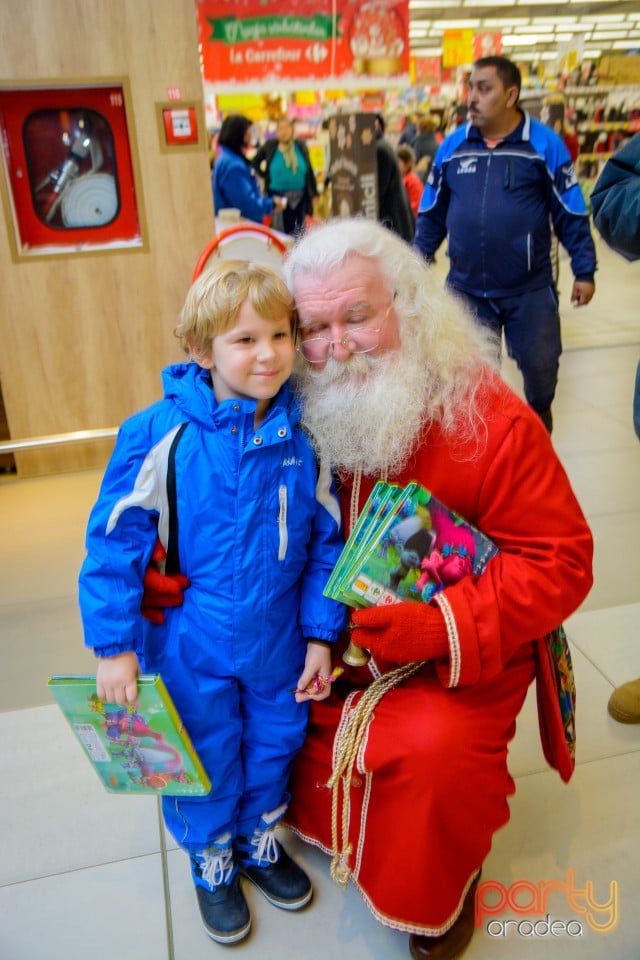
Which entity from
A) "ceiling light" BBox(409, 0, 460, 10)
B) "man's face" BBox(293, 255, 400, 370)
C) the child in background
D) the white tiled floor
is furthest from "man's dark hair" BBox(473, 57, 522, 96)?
"ceiling light" BBox(409, 0, 460, 10)

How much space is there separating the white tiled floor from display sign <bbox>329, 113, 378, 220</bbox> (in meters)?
3.11

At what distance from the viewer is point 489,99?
335 cm

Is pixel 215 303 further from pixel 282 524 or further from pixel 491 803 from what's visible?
pixel 491 803

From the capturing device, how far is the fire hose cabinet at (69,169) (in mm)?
3510

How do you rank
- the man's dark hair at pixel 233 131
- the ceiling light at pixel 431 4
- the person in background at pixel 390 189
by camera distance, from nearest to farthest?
the man's dark hair at pixel 233 131
the person in background at pixel 390 189
the ceiling light at pixel 431 4

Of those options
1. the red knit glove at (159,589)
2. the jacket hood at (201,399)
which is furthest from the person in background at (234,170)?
the red knit glove at (159,589)

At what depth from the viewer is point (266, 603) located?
1.48 m

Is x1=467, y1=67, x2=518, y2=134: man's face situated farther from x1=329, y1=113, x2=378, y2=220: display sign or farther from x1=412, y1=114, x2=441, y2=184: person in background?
x1=412, y1=114, x2=441, y2=184: person in background

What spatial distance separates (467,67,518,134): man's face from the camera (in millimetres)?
3326

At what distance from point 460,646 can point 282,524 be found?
407 millimetres

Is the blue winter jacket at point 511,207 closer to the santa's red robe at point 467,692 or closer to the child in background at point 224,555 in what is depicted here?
the santa's red robe at point 467,692

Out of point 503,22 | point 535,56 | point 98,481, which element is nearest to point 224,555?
point 98,481

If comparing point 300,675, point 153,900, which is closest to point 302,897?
point 153,900

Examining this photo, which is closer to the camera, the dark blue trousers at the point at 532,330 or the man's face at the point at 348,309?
the man's face at the point at 348,309
